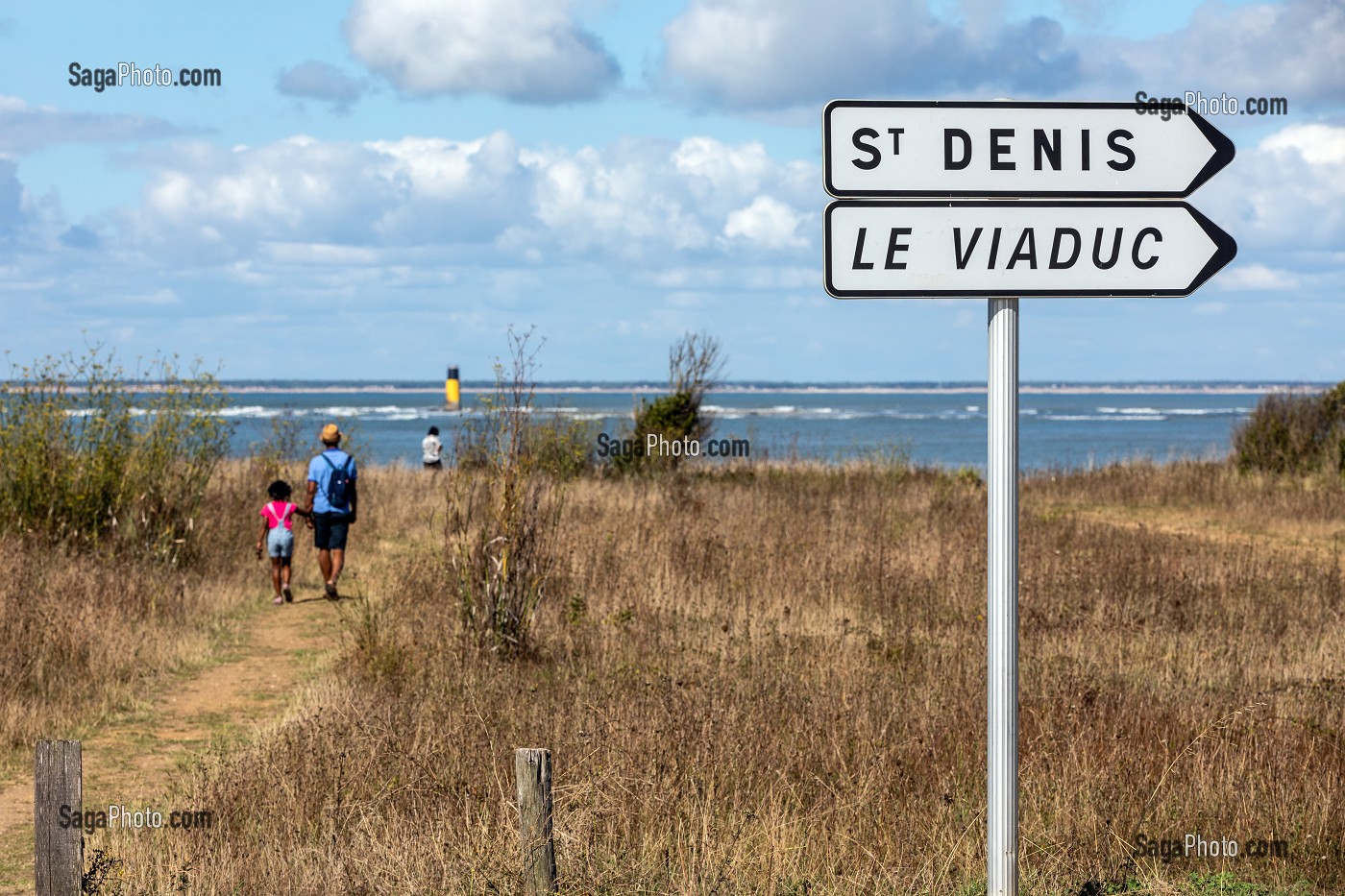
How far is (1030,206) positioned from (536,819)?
265 cm

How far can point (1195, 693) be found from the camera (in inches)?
307

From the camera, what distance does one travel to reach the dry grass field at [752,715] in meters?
4.93

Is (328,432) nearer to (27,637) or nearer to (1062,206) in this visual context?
(27,637)

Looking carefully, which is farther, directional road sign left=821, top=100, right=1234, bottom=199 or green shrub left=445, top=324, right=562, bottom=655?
green shrub left=445, top=324, right=562, bottom=655

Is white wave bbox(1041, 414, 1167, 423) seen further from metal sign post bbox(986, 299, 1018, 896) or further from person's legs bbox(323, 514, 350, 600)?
metal sign post bbox(986, 299, 1018, 896)

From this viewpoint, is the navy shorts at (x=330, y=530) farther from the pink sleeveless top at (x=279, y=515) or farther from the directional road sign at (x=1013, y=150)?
the directional road sign at (x=1013, y=150)

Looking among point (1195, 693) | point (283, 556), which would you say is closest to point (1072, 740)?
point (1195, 693)

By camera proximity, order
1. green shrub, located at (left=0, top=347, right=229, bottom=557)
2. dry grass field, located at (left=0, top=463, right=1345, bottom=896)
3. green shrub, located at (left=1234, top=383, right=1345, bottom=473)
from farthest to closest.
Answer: green shrub, located at (left=1234, top=383, right=1345, bottom=473) → green shrub, located at (left=0, top=347, right=229, bottom=557) → dry grass field, located at (left=0, top=463, right=1345, bottom=896)

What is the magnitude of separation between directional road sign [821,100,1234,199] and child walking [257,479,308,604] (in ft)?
35.1

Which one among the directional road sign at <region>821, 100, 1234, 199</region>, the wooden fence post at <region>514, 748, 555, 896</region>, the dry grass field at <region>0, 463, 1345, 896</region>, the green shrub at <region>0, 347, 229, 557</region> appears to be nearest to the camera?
the directional road sign at <region>821, 100, 1234, 199</region>

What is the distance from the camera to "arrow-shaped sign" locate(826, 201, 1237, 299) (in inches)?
141

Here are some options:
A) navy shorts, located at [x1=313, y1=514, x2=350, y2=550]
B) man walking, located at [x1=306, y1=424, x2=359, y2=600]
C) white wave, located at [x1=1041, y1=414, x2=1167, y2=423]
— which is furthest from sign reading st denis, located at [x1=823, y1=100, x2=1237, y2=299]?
white wave, located at [x1=1041, y1=414, x2=1167, y2=423]

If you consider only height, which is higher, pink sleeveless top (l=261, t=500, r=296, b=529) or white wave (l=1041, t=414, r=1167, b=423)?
white wave (l=1041, t=414, r=1167, b=423)

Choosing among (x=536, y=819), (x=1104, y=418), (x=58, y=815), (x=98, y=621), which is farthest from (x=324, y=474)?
(x=1104, y=418)
